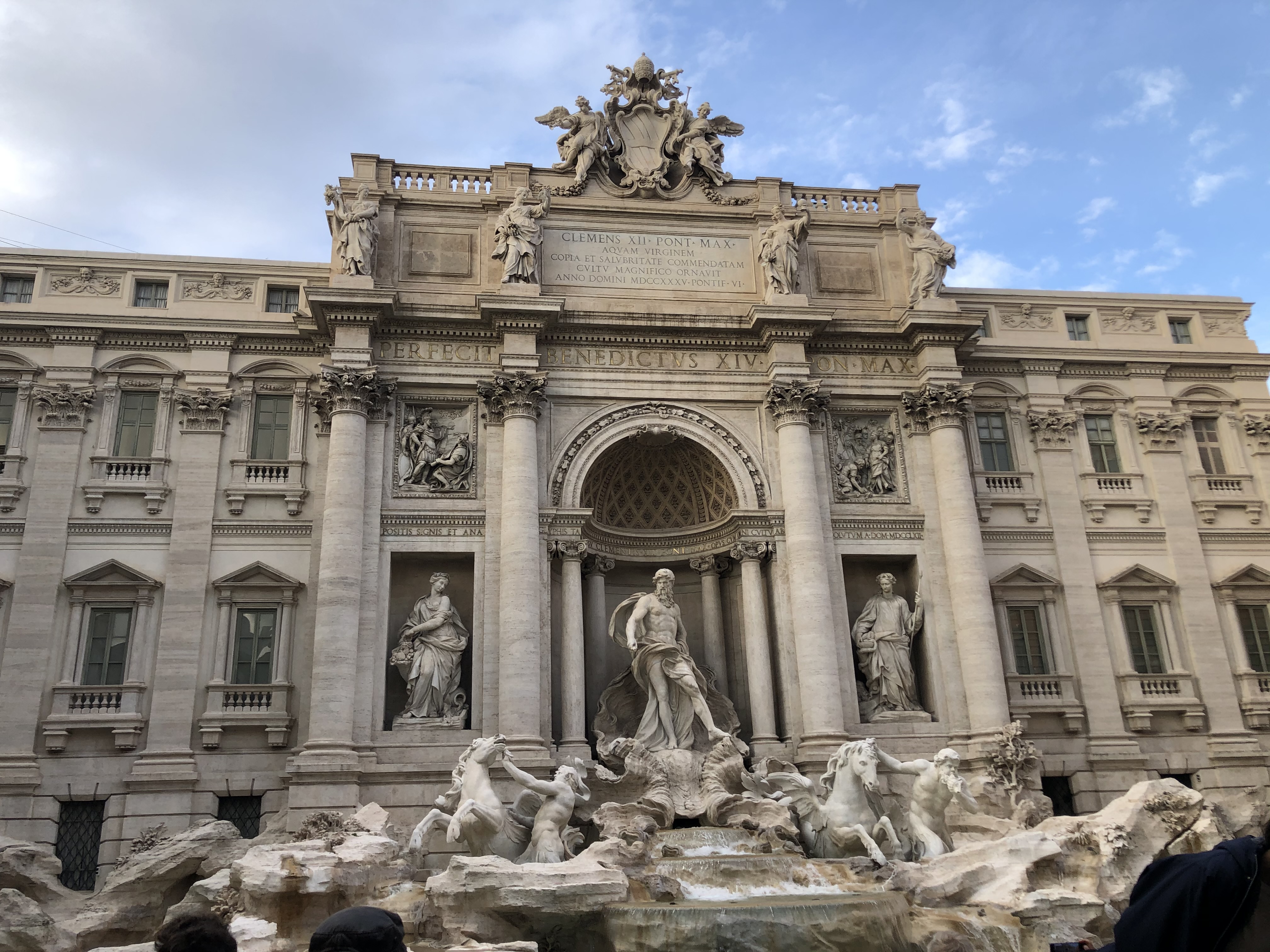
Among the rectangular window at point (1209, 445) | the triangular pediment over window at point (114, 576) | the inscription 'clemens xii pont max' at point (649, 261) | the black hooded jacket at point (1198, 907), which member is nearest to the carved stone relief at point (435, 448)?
the inscription 'clemens xii pont max' at point (649, 261)

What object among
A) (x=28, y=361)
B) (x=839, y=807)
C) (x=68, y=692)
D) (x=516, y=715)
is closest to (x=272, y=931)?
(x=516, y=715)

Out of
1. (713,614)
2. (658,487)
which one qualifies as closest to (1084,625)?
(713,614)

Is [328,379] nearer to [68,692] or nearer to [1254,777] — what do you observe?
[68,692]

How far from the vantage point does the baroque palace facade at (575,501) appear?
20422 mm

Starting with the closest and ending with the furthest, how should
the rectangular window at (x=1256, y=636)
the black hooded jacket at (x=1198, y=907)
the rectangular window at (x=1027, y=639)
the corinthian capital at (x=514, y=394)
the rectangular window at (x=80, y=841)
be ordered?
the black hooded jacket at (x=1198, y=907) → the rectangular window at (x=80, y=841) → the corinthian capital at (x=514, y=394) → the rectangular window at (x=1027, y=639) → the rectangular window at (x=1256, y=636)

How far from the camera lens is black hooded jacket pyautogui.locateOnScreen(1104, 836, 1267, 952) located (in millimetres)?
2822

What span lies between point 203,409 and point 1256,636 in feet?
80.3

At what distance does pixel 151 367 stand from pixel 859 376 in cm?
1565

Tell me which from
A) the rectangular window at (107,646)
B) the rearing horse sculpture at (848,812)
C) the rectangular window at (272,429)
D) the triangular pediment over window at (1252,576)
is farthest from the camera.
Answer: the triangular pediment over window at (1252,576)

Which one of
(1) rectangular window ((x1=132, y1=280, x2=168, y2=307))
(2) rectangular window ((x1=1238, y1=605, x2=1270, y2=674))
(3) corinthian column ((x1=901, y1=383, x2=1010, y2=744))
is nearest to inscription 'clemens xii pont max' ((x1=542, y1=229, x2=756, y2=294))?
(3) corinthian column ((x1=901, y1=383, x2=1010, y2=744))

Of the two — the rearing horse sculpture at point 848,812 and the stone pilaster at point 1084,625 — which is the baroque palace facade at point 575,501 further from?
the rearing horse sculpture at point 848,812

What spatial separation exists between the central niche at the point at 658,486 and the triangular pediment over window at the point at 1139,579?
9058 millimetres

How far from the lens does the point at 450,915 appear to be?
13.3m

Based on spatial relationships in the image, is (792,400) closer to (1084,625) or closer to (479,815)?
(1084,625)
